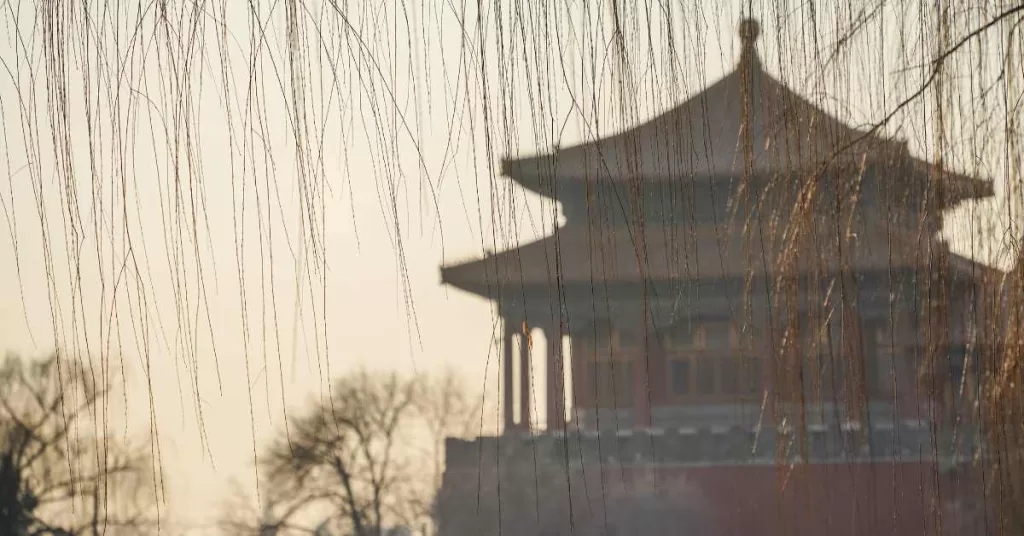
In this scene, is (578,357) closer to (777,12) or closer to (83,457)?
(83,457)

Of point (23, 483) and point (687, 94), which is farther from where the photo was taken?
point (23, 483)

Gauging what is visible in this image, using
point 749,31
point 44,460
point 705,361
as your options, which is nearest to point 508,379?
point 705,361

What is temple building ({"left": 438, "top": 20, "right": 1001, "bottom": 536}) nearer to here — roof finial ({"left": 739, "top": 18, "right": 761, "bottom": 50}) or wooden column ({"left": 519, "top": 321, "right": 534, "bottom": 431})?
wooden column ({"left": 519, "top": 321, "right": 534, "bottom": 431})

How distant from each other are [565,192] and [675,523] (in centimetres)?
133

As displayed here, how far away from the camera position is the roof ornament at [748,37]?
66 centimetres

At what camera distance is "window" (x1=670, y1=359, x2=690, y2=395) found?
10.5 feet

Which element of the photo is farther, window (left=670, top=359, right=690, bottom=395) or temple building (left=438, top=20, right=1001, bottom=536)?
window (left=670, top=359, right=690, bottom=395)

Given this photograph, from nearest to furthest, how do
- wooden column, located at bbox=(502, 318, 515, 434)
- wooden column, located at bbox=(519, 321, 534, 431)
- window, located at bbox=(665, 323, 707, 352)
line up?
window, located at bbox=(665, 323, 707, 352) < wooden column, located at bbox=(502, 318, 515, 434) < wooden column, located at bbox=(519, 321, 534, 431)

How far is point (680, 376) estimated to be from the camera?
3.25 meters

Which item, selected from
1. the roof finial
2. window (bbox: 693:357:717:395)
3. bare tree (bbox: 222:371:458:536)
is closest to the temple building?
window (bbox: 693:357:717:395)

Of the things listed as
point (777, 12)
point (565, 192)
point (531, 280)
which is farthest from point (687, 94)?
point (565, 192)

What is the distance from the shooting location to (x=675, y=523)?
2.87 metres

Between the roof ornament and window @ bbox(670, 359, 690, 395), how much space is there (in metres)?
2.41

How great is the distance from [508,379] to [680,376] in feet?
2.53
